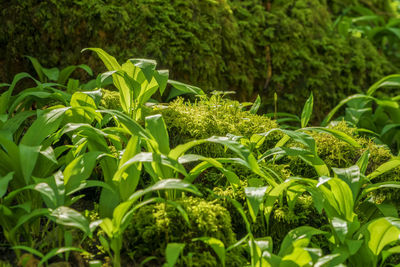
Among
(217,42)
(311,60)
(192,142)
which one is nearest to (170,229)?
(192,142)

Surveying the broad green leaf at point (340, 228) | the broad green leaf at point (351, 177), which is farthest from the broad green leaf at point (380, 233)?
the broad green leaf at point (351, 177)

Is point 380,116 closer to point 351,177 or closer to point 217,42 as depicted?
point 217,42

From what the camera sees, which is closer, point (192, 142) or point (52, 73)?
point (192, 142)

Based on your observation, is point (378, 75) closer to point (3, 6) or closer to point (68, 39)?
point (68, 39)

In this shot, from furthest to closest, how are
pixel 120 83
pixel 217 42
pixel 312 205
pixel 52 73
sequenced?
pixel 217 42 → pixel 52 73 → pixel 120 83 → pixel 312 205

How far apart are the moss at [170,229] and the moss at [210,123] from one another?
0.62 metres

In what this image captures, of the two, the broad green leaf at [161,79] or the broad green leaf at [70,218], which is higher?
the broad green leaf at [161,79]

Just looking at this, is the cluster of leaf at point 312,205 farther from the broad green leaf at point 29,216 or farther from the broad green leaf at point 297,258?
the broad green leaf at point 29,216

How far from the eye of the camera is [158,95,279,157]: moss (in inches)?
95.9

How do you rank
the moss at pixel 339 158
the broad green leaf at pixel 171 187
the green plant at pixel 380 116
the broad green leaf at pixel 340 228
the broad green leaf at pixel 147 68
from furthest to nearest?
the green plant at pixel 380 116 < the moss at pixel 339 158 < the broad green leaf at pixel 147 68 < the broad green leaf at pixel 340 228 < the broad green leaf at pixel 171 187

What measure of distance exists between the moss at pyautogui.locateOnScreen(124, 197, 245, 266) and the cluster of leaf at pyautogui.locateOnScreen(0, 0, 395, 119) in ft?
6.01

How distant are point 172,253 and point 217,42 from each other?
245 centimetres

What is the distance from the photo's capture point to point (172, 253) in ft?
5.15

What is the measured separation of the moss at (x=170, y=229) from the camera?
1.77 metres
